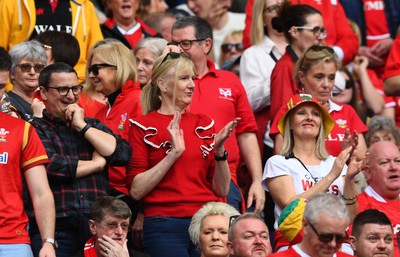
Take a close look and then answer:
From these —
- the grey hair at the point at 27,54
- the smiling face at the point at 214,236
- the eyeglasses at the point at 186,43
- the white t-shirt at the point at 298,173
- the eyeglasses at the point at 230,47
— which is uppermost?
the grey hair at the point at 27,54

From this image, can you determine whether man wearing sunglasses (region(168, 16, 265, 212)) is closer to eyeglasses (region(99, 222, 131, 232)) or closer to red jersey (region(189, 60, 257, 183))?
red jersey (region(189, 60, 257, 183))

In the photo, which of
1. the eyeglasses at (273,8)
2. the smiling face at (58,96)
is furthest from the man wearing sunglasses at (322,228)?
the eyeglasses at (273,8)

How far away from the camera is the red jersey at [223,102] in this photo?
10.9m

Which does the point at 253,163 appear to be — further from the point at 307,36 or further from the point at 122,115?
the point at 307,36

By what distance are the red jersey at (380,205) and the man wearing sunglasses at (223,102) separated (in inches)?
34.9

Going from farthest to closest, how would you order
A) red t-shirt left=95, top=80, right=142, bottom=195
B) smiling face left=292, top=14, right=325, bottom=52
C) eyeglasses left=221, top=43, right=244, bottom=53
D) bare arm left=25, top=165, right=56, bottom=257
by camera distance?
eyeglasses left=221, top=43, right=244, bottom=53
smiling face left=292, top=14, right=325, bottom=52
red t-shirt left=95, top=80, right=142, bottom=195
bare arm left=25, top=165, right=56, bottom=257

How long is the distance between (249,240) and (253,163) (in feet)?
6.66

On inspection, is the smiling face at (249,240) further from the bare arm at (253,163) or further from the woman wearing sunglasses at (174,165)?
the bare arm at (253,163)

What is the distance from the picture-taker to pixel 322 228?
7.78m

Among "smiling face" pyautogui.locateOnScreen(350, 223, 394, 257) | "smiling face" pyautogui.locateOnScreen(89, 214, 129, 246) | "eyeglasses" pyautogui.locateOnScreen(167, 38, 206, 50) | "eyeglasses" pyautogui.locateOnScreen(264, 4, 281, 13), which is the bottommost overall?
"smiling face" pyautogui.locateOnScreen(350, 223, 394, 257)

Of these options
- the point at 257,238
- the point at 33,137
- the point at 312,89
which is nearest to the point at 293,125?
the point at 312,89

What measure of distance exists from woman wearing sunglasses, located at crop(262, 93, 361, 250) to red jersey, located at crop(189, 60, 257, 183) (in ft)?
2.41

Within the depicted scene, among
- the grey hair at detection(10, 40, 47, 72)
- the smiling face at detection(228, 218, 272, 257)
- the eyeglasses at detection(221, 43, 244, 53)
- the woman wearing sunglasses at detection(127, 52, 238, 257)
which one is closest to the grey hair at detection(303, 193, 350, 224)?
the smiling face at detection(228, 218, 272, 257)

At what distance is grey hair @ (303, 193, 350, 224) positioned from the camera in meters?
7.83
